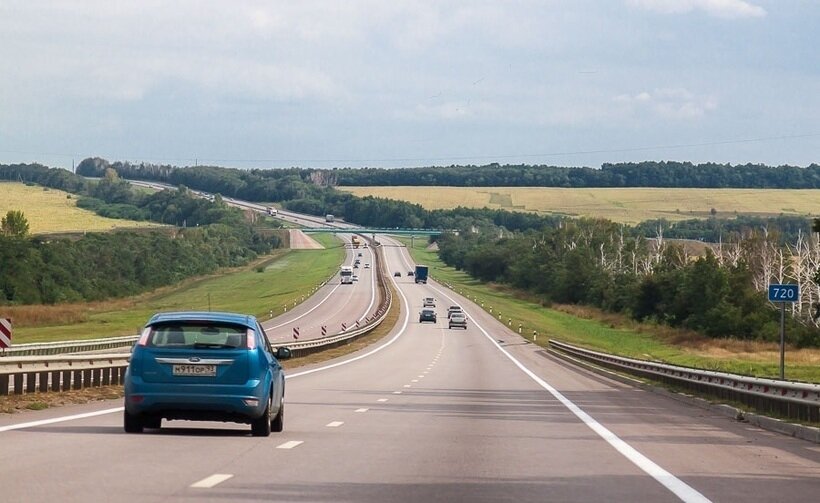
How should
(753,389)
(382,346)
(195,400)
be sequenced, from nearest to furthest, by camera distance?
(195,400) < (753,389) < (382,346)

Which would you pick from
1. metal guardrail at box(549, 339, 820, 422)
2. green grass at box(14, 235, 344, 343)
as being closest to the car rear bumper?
metal guardrail at box(549, 339, 820, 422)

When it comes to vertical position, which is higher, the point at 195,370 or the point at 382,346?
the point at 195,370

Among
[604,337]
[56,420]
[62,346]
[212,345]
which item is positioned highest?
[212,345]

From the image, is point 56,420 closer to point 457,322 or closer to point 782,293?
point 782,293

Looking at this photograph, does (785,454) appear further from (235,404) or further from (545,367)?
(545,367)

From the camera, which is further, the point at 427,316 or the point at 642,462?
the point at 427,316

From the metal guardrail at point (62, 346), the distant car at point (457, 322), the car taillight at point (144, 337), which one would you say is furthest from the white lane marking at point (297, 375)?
the metal guardrail at point (62, 346)

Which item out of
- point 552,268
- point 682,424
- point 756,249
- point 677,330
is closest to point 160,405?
point 682,424

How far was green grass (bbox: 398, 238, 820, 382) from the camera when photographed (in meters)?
69.0

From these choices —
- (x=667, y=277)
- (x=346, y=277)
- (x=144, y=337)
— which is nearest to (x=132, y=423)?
(x=144, y=337)

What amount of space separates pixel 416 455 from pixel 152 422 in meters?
4.01

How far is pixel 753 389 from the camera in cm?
2858

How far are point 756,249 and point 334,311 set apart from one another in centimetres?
4820

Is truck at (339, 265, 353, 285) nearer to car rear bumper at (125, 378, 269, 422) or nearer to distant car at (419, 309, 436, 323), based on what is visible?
distant car at (419, 309, 436, 323)
